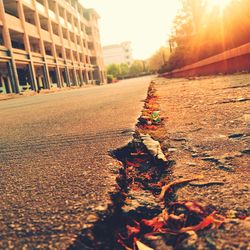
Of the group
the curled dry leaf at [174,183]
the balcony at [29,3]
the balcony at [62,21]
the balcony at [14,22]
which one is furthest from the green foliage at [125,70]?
the curled dry leaf at [174,183]

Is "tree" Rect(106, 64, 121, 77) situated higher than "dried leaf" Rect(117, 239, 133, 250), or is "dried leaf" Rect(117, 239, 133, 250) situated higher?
"tree" Rect(106, 64, 121, 77)

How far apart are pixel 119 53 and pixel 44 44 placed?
283ft

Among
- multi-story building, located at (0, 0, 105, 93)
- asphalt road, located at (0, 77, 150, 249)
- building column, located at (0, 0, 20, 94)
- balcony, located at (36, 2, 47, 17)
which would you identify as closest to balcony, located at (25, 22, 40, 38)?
multi-story building, located at (0, 0, 105, 93)

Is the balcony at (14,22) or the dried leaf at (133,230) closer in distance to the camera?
the dried leaf at (133,230)

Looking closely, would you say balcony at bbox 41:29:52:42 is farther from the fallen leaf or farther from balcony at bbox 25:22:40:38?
the fallen leaf

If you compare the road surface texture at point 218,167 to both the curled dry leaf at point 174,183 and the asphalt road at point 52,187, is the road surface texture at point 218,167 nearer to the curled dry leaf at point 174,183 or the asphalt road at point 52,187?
the curled dry leaf at point 174,183

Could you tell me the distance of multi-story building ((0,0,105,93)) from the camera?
60.6ft

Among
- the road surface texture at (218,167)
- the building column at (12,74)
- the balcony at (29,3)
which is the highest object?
the balcony at (29,3)

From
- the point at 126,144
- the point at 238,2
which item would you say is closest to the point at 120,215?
the point at 126,144

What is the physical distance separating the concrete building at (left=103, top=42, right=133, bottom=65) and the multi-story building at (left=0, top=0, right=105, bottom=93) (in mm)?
65775

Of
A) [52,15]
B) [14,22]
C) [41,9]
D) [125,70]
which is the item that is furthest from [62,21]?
[125,70]

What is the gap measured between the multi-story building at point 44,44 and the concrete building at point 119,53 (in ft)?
216

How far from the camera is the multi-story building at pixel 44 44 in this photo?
1847 cm

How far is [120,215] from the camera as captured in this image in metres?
0.70
